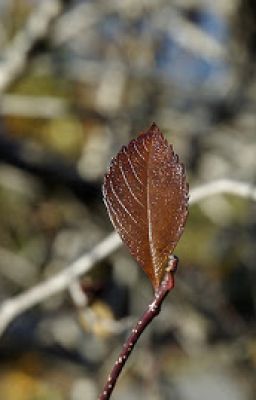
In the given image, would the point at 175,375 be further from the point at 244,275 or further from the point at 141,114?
the point at 141,114

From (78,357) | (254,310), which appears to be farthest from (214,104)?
(78,357)

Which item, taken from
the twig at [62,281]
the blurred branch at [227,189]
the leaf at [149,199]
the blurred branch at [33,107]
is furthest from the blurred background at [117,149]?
the leaf at [149,199]

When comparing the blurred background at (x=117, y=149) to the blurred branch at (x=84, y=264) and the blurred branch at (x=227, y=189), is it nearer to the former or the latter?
the blurred branch at (x=84, y=264)

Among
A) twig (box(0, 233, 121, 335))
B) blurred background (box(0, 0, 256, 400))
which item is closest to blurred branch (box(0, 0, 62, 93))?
blurred background (box(0, 0, 256, 400))

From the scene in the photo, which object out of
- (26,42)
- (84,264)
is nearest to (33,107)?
(26,42)

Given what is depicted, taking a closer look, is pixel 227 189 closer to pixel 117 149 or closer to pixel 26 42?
pixel 26 42
